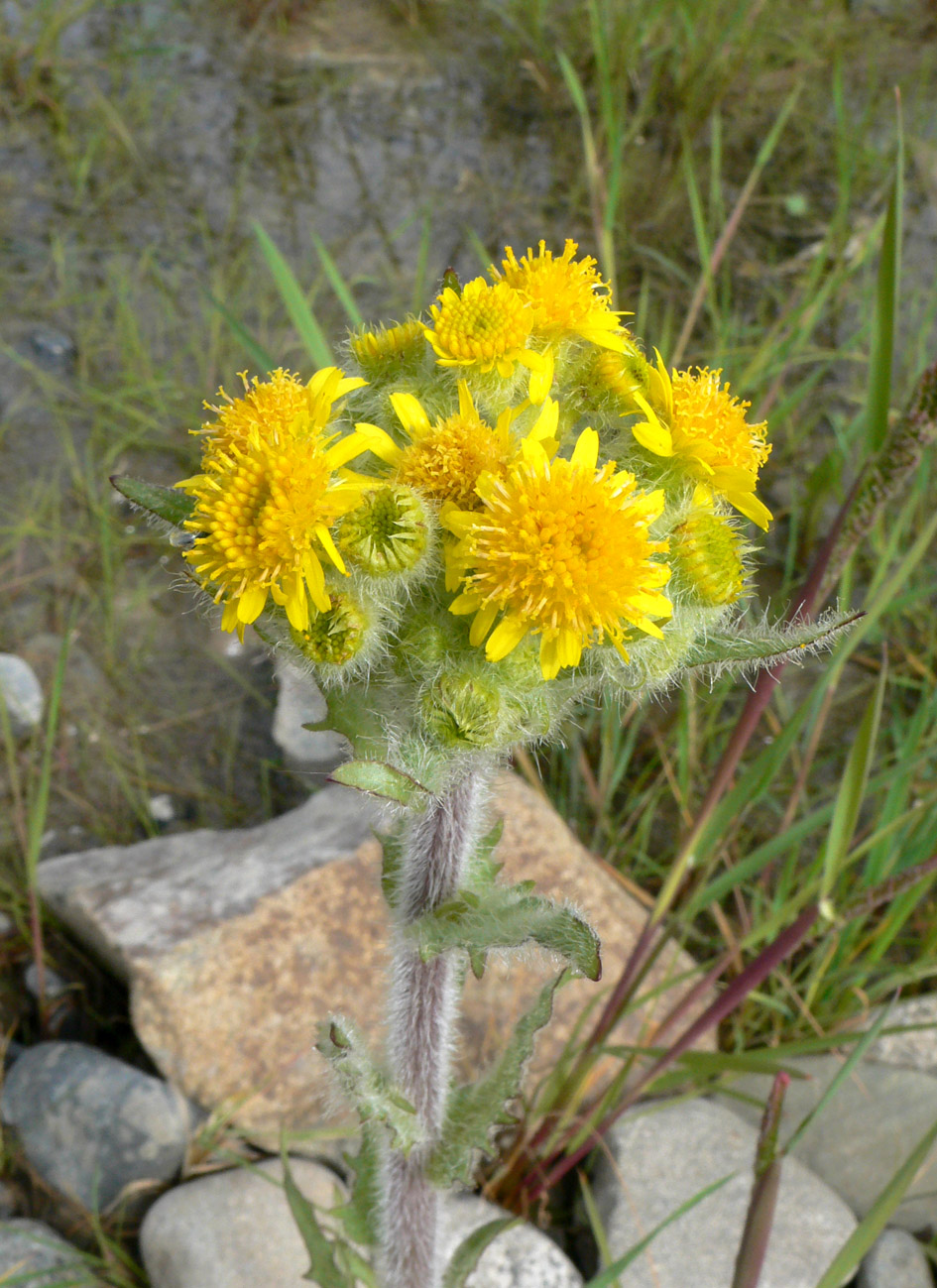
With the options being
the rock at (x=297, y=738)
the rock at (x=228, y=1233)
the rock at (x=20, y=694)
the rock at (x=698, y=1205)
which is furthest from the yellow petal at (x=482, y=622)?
the rock at (x=20, y=694)

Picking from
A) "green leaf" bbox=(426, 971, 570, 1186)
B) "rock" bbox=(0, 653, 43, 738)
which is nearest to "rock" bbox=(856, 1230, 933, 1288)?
"green leaf" bbox=(426, 971, 570, 1186)

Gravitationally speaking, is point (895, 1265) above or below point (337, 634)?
below

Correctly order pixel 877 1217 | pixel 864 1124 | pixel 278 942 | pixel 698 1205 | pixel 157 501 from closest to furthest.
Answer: pixel 157 501 → pixel 877 1217 → pixel 698 1205 → pixel 864 1124 → pixel 278 942

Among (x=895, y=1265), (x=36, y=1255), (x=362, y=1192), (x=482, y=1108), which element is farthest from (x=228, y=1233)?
(x=895, y=1265)

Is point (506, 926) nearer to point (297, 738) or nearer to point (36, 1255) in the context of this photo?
point (36, 1255)

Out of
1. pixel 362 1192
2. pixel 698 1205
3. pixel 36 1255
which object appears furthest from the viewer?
pixel 698 1205

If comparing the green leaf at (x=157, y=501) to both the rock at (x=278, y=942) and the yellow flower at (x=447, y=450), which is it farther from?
the rock at (x=278, y=942)

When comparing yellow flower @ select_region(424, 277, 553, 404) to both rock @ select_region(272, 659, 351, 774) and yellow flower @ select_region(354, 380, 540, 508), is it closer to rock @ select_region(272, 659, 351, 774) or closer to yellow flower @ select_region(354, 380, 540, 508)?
yellow flower @ select_region(354, 380, 540, 508)
